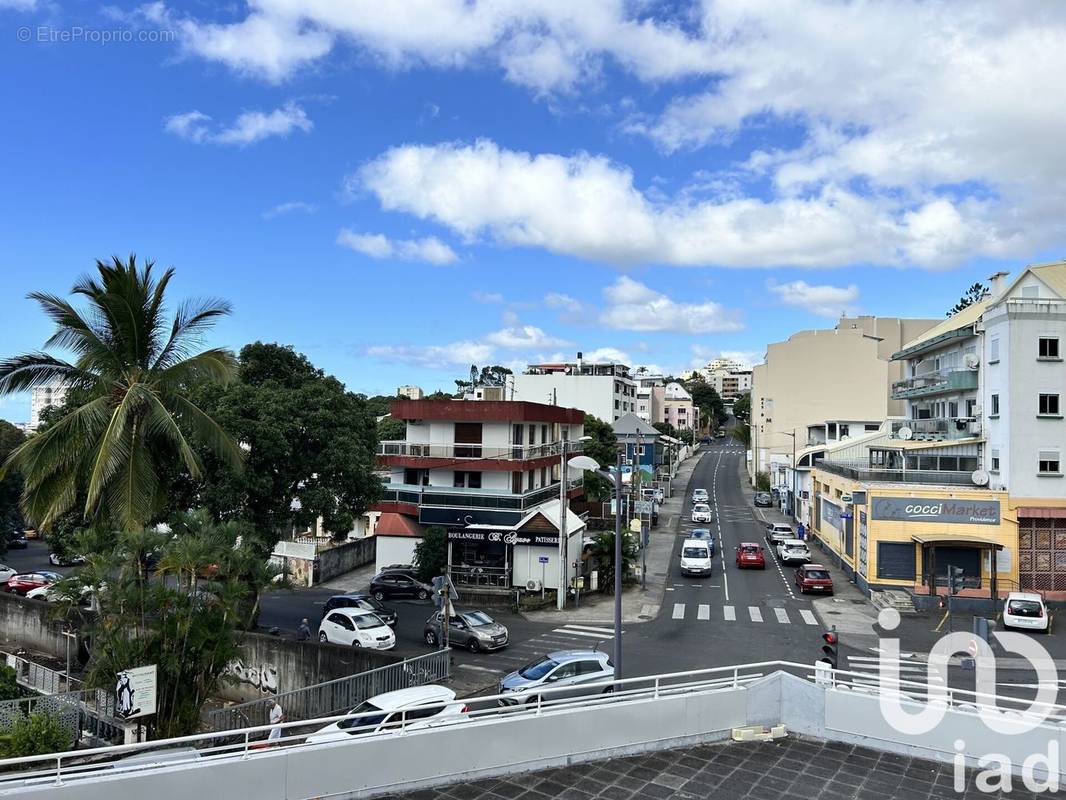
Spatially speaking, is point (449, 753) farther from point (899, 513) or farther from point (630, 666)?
point (899, 513)

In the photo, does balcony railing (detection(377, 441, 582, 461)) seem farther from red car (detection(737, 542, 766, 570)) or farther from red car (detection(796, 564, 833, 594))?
red car (detection(796, 564, 833, 594))

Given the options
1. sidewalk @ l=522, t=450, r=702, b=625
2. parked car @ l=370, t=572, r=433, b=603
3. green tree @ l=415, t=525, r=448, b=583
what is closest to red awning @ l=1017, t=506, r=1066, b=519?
sidewalk @ l=522, t=450, r=702, b=625

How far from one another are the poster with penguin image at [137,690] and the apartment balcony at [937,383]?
36182mm

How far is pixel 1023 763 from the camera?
10156mm

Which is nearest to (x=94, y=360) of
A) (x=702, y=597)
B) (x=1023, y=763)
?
(x=1023, y=763)

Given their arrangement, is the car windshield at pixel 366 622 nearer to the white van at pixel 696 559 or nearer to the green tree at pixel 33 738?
the green tree at pixel 33 738

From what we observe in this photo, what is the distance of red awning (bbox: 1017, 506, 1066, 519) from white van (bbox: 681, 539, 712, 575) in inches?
544

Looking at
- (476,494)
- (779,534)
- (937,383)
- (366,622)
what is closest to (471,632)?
(366,622)

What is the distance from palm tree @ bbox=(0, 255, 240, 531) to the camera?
54.1 ft

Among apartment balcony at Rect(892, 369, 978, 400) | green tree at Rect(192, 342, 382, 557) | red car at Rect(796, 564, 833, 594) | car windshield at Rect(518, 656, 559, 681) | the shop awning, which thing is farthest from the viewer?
apartment balcony at Rect(892, 369, 978, 400)

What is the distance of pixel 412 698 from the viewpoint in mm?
15070

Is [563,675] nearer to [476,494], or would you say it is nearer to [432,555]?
[432,555]

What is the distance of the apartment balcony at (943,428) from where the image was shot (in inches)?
1412

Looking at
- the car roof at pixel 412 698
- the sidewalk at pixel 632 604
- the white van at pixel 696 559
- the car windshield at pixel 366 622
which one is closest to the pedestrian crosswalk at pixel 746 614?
the sidewalk at pixel 632 604
